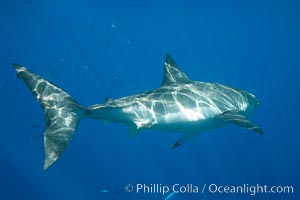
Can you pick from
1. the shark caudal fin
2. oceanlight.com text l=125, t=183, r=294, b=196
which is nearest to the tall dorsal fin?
the shark caudal fin

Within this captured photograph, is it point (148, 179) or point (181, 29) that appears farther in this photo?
point (181, 29)

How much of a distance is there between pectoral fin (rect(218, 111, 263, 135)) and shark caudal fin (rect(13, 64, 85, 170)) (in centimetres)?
351

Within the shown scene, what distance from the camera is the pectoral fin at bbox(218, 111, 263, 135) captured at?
25.0ft

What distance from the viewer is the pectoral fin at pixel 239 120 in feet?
25.0

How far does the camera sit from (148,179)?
28.9m

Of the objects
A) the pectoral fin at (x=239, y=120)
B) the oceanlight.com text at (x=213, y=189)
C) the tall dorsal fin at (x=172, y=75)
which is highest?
the tall dorsal fin at (x=172, y=75)

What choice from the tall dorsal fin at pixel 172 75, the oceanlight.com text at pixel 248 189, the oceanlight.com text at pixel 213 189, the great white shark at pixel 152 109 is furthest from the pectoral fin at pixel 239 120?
the oceanlight.com text at pixel 248 189

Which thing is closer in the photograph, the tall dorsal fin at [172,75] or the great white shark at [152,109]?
the great white shark at [152,109]

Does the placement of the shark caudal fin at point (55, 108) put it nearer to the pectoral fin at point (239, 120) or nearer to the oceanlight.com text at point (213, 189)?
the pectoral fin at point (239, 120)

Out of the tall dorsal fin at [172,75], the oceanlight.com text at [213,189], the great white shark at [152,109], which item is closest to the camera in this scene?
the great white shark at [152,109]

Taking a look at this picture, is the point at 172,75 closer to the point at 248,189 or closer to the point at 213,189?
the point at 213,189

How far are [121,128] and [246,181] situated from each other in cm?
1426

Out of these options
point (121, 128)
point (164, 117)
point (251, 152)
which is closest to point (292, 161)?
point (251, 152)

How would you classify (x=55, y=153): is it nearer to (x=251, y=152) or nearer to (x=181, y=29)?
(x=251, y=152)
